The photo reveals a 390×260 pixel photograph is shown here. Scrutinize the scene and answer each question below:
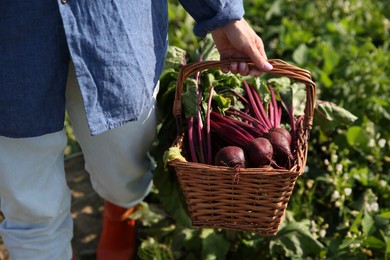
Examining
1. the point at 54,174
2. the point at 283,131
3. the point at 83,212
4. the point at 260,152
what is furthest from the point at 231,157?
the point at 83,212

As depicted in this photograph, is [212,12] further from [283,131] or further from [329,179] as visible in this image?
[329,179]

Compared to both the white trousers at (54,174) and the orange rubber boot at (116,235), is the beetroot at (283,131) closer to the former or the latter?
the white trousers at (54,174)

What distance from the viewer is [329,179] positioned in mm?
2402

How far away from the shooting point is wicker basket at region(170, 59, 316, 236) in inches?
66.4

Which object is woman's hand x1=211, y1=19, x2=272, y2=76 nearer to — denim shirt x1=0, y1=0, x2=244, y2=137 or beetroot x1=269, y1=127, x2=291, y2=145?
denim shirt x1=0, y1=0, x2=244, y2=137

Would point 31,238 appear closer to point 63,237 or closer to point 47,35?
point 63,237

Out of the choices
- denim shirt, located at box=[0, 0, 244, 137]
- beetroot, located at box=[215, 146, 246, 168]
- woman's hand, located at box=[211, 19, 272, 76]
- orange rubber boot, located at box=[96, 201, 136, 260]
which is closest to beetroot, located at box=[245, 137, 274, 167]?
beetroot, located at box=[215, 146, 246, 168]

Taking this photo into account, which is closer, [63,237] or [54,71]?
[54,71]

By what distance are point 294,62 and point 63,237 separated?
142 centimetres

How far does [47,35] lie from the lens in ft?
4.97

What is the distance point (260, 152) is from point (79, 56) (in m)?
0.58

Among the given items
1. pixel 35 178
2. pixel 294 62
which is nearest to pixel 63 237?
pixel 35 178

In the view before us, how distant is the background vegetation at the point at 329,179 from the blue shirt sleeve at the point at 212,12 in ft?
1.53

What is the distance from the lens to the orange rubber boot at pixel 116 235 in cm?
230
